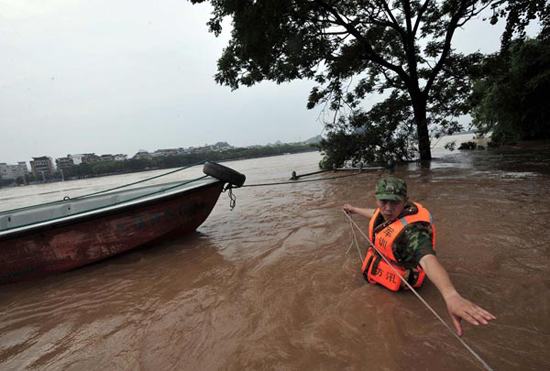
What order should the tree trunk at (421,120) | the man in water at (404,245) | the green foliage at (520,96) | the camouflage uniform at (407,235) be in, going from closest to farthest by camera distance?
the man in water at (404,245), the camouflage uniform at (407,235), the tree trunk at (421,120), the green foliage at (520,96)

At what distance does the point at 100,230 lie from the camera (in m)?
3.95

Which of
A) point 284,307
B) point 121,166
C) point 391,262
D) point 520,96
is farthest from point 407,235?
point 121,166

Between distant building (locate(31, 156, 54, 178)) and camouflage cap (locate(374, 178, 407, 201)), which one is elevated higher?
distant building (locate(31, 156, 54, 178))

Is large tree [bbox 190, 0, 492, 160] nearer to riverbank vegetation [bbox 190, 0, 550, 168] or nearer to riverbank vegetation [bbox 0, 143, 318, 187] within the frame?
riverbank vegetation [bbox 190, 0, 550, 168]

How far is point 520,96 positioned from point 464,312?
20787 millimetres

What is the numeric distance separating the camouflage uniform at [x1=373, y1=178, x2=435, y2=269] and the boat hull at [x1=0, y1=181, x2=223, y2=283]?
11.5 feet

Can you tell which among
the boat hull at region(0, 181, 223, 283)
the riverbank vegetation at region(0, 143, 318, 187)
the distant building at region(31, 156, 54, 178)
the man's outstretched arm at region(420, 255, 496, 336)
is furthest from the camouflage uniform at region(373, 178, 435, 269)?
the distant building at region(31, 156, 54, 178)

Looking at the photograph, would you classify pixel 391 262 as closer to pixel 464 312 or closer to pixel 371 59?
pixel 464 312

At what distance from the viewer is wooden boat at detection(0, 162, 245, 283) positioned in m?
3.65

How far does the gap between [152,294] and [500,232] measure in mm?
4804

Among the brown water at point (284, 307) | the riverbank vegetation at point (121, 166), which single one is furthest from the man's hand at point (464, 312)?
the riverbank vegetation at point (121, 166)

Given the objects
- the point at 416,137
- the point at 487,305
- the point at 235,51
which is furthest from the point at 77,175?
the point at 487,305

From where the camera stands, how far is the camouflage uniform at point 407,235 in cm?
181

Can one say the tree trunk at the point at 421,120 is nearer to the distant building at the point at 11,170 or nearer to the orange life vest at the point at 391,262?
the orange life vest at the point at 391,262
